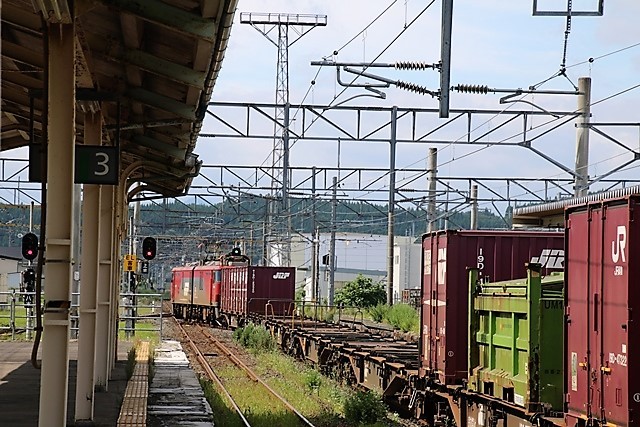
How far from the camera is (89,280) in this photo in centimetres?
1241

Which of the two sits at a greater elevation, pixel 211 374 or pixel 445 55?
pixel 445 55

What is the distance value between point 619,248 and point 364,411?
8.49m

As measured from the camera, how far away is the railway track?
17.5m

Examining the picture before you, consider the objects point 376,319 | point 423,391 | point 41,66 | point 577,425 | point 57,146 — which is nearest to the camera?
point 57,146

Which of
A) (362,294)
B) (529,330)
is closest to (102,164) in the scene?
(529,330)

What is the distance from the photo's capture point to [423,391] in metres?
16.6

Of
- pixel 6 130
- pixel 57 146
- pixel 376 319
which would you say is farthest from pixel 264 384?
pixel 376 319

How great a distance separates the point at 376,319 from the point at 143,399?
1191 inches

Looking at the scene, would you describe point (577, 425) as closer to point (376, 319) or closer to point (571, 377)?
point (571, 377)

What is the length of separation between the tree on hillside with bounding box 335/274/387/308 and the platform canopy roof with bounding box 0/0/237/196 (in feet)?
131

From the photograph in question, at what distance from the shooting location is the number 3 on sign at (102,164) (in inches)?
420

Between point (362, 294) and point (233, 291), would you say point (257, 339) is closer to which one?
point (233, 291)

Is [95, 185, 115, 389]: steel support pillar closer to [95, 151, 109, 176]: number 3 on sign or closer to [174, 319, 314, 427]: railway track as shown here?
[174, 319, 314, 427]: railway track

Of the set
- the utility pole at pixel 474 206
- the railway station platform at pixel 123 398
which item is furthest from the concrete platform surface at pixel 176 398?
the utility pole at pixel 474 206
